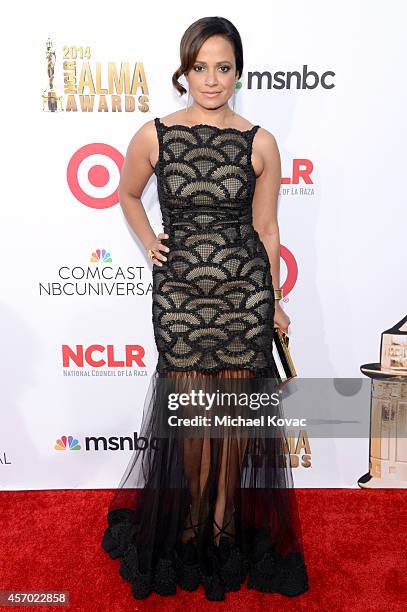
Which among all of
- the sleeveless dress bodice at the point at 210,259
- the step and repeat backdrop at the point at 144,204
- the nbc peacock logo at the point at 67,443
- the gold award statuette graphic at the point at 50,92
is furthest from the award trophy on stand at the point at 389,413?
the gold award statuette graphic at the point at 50,92

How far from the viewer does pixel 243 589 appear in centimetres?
265

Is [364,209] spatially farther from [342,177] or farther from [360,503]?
[360,503]

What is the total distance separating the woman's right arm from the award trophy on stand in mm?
1416

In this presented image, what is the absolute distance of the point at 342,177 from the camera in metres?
3.03

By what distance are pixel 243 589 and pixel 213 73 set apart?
209 centimetres

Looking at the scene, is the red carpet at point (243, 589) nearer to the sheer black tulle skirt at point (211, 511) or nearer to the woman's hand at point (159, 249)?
the sheer black tulle skirt at point (211, 511)

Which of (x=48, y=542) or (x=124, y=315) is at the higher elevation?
(x=124, y=315)

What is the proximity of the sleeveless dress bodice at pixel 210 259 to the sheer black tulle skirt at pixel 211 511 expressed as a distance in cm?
15

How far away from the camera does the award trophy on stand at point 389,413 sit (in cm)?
327

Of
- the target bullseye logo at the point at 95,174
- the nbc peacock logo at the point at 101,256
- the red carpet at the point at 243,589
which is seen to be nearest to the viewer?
the red carpet at the point at 243,589

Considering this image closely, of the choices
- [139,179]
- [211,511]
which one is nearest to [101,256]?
[139,179]

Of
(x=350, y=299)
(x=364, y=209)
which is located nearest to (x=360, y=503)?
(x=350, y=299)

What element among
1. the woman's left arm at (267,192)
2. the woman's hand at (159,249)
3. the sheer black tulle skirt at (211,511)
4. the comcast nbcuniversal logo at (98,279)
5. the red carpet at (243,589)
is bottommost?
the red carpet at (243,589)

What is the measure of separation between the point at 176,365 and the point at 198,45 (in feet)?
3.92
